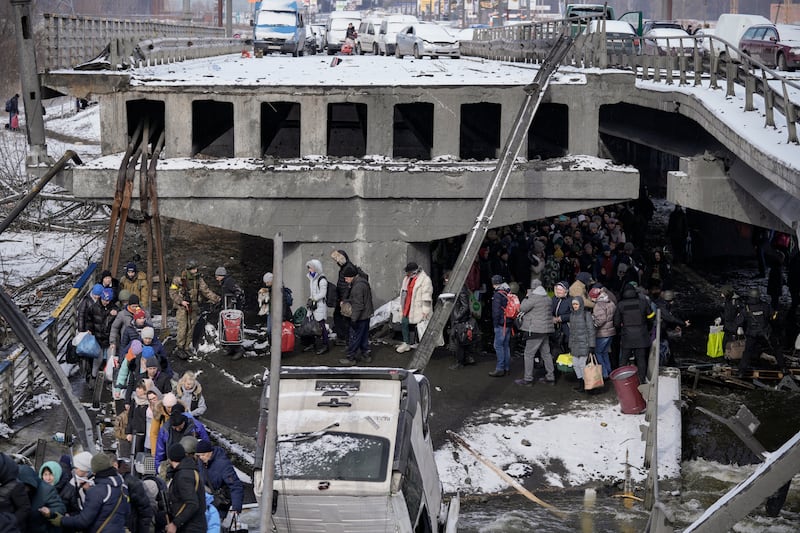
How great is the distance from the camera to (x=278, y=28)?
4869 centimetres

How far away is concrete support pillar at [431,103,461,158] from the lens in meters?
21.1

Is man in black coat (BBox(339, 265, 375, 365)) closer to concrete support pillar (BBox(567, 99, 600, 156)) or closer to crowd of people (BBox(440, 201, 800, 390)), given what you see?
crowd of people (BBox(440, 201, 800, 390))

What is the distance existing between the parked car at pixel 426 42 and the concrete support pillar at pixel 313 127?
2239 cm

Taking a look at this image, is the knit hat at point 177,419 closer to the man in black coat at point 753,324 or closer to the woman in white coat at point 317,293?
the woman in white coat at point 317,293

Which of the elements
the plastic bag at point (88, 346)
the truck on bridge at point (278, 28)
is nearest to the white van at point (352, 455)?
the plastic bag at point (88, 346)

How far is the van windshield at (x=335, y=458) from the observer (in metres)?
9.42

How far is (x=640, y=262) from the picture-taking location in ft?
72.0

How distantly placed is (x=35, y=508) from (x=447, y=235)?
12291mm

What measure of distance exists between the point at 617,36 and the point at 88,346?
802 inches

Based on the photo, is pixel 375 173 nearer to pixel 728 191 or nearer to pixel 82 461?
pixel 728 191

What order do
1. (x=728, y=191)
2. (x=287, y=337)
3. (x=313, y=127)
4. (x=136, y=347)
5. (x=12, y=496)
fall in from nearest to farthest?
(x=12, y=496)
(x=136, y=347)
(x=287, y=337)
(x=728, y=191)
(x=313, y=127)

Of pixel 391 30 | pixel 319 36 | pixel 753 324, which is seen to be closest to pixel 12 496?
pixel 753 324

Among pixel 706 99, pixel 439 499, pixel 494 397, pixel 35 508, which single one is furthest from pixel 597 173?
pixel 35 508

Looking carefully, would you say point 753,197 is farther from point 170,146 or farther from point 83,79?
point 83,79
